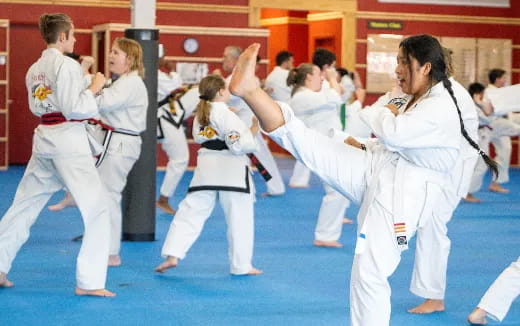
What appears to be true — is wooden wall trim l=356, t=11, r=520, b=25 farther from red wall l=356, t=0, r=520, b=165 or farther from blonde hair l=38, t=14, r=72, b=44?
blonde hair l=38, t=14, r=72, b=44

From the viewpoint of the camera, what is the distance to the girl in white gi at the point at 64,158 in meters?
6.05

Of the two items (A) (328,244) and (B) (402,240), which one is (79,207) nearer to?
(B) (402,240)

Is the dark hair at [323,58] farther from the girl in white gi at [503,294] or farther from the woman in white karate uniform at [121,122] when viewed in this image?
the girl in white gi at [503,294]

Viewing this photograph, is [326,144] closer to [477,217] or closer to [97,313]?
[97,313]

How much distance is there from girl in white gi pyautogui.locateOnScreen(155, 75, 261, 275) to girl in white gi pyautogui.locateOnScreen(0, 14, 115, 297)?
91 centimetres

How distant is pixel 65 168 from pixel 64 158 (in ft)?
0.21

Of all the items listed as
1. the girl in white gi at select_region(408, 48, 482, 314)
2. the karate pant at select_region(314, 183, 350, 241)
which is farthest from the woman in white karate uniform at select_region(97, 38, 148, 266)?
the girl in white gi at select_region(408, 48, 482, 314)

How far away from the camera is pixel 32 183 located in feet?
20.8

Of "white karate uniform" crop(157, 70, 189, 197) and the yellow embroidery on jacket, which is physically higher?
the yellow embroidery on jacket

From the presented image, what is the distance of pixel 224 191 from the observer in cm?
704

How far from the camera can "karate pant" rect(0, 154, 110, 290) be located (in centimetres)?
613

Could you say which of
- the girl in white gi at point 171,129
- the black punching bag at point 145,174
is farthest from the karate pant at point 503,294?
the girl in white gi at point 171,129

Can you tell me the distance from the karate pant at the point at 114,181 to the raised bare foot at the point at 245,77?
3515 millimetres

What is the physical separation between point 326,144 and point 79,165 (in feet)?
7.76
